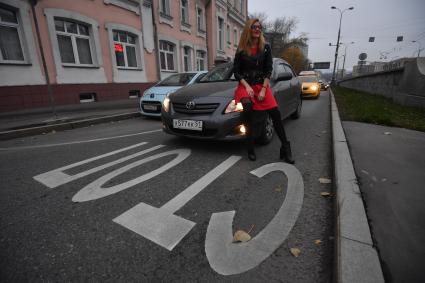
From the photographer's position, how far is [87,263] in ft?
5.18

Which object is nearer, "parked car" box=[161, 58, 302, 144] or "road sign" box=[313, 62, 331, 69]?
"parked car" box=[161, 58, 302, 144]

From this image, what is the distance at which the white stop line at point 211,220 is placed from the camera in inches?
64.2

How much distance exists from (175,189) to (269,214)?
105cm

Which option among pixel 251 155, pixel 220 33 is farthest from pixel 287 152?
pixel 220 33

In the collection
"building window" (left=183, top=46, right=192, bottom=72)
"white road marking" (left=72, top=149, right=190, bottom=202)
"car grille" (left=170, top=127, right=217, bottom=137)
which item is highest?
"building window" (left=183, top=46, right=192, bottom=72)

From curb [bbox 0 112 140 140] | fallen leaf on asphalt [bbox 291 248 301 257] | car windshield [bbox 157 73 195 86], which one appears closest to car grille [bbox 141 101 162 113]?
curb [bbox 0 112 140 140]

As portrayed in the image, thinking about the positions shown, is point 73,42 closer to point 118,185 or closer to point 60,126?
point 60,126

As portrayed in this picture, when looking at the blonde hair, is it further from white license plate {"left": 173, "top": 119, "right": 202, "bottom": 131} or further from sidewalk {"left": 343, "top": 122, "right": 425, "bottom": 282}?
sidewalk {"left": 343, "top": 122, "right": 425, "bottom": 282}

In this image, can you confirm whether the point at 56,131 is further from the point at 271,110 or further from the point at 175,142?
the point at 271,110

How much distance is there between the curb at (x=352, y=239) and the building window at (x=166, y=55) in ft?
46.8

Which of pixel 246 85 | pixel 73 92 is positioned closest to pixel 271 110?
pixel 246 85

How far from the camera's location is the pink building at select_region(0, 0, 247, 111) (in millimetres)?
7938

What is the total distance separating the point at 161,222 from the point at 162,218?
6cm

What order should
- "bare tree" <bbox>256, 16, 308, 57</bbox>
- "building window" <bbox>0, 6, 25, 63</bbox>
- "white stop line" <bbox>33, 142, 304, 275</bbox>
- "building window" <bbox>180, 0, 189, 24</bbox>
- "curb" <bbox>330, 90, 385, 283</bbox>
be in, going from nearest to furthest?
"curb" <bbox>330, 90, 385, 283</bbox>, "white stop line" <bbox>33, 142, 304, 275</bbox>, "building window" <bbox>0, 6, 25, 63</bbox>, "building window" <bbox>180, 0, 189, 24</bbox>, "bare tree" <bbox>256, 16, 308, 57</bbox>
